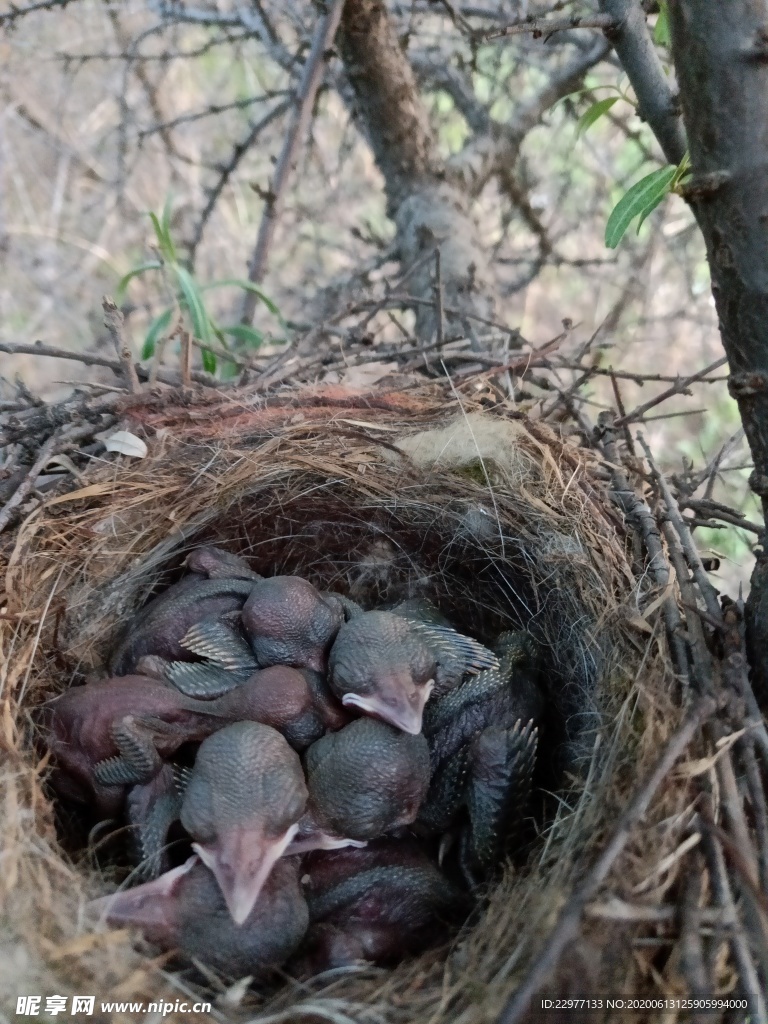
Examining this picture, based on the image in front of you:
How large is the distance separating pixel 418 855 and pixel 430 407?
71 cm

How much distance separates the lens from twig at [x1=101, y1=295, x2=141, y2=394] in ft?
3.58

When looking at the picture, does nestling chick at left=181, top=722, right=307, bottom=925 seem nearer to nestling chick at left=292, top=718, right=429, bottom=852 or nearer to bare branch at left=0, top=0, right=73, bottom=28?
nestling chick at left=292, top=718, right=429, bottom=852

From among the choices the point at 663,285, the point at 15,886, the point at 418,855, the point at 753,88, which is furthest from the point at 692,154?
the point at 663,285

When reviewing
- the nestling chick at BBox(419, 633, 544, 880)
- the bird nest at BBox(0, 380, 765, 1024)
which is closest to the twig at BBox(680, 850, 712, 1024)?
the bird nest at BBox(0, 380, 765, 1024)

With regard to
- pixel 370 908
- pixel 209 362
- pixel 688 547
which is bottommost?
pixel 370 908

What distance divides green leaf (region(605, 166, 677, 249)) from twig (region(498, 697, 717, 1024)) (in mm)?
580

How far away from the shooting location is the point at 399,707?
1.00 m

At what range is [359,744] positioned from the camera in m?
0.99

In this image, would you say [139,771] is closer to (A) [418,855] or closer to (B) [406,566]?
(A) [418,855]

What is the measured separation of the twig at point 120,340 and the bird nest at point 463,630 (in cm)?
3

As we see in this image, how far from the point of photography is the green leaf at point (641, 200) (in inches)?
35.6

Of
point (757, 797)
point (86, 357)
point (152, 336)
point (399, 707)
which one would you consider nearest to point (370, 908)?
point (399, 707)

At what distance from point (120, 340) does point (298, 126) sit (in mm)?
618

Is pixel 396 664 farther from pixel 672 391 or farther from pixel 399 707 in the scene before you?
pixel 672 391
